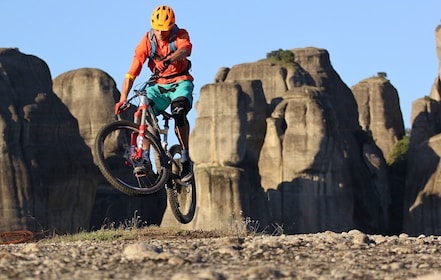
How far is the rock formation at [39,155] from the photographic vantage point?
5072 cm

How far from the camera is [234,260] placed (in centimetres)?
918

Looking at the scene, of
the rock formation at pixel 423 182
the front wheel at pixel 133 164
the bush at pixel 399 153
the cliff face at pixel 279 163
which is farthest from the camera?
the bush at pixel 399 153

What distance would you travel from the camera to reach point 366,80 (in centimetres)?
8144

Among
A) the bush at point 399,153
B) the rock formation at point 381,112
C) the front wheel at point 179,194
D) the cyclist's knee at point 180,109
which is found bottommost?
the front wheel at point 179,194

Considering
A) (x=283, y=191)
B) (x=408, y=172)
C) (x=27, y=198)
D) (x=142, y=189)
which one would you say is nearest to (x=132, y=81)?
(x=142, y=189)

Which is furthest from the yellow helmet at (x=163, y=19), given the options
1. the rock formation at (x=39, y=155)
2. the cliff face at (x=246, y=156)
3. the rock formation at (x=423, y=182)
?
the rock formation at (x=423, y=182)

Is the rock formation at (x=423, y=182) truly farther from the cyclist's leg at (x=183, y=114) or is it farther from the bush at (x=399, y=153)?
the cyclist's leg at (x=183, y=114)

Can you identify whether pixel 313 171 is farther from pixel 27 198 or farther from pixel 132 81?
pixel 132 81

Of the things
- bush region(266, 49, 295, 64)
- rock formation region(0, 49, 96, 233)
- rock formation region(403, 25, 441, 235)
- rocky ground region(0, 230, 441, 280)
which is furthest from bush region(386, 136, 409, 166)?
rocky ground region(0, 230, 441, 280)

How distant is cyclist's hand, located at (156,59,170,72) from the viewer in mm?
12203

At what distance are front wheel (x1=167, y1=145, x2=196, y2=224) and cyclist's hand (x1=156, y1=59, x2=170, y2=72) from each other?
3.00 feet

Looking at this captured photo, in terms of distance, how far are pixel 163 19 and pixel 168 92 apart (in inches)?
31.6

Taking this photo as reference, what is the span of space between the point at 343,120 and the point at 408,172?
5367 millimetres

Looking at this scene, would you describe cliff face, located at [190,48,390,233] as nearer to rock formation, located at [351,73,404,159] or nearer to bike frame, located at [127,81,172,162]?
rock formation, located at [351,73,404,159]
